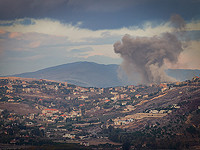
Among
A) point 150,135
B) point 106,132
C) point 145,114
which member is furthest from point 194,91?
point 150,135

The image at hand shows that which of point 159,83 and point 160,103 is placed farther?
point 159,83

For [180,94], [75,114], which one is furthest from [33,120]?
[180,94]

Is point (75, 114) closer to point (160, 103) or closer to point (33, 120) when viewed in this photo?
point (33, 120)

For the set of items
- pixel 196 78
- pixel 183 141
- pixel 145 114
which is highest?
pixel 196 78

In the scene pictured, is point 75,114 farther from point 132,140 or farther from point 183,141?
point 183,141

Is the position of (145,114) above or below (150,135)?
above

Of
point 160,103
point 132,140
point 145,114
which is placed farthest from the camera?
point 160,103

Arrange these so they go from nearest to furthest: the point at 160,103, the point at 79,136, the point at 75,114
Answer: the point at 79,136
the point at 160,103
the point at 75,114
